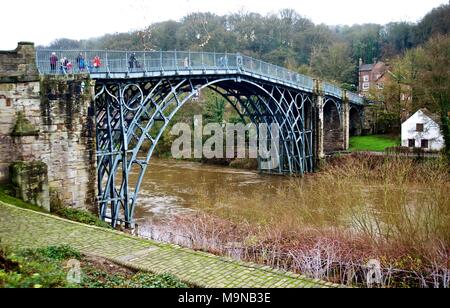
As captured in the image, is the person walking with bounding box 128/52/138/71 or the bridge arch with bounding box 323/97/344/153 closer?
the person walking with bounding box 128/52/138/71

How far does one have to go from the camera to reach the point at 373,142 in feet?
153

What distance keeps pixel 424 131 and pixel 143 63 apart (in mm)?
26019

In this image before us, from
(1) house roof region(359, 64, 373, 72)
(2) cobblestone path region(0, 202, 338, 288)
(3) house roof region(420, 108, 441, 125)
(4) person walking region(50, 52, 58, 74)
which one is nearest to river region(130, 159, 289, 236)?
(4) person walking region(50, 52, 58, 74)

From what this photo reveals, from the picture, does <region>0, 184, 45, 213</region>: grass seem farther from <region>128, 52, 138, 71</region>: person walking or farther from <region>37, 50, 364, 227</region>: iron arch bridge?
<region>128, 52, 138, 71</region>: person walking

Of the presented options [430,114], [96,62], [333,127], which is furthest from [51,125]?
[333,127]

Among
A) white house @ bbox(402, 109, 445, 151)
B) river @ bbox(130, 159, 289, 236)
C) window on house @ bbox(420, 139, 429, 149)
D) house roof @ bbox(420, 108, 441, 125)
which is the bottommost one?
river @ bbox(130, 159, 289, 236)

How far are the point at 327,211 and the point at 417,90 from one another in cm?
2593

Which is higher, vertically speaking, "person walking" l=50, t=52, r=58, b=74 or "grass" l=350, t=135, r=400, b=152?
"person walking" l=50, t=52, r=58, b=74

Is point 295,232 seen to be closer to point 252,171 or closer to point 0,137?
point 0,137

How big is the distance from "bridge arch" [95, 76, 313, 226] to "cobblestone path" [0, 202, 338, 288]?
6.02 meters

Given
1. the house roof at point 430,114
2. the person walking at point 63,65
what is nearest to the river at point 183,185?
the person walking at point 63,65

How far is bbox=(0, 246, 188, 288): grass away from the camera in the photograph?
7475 mm
